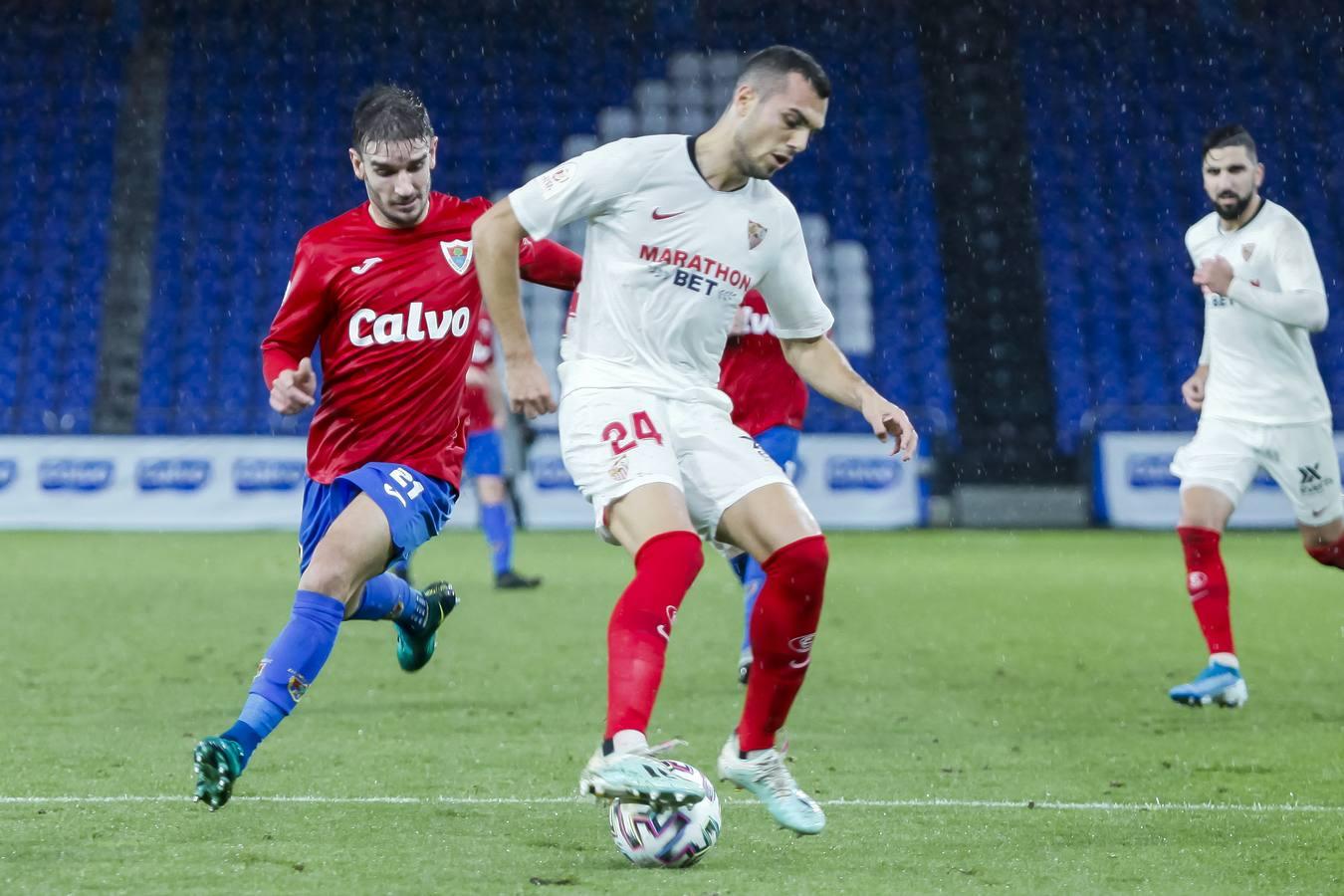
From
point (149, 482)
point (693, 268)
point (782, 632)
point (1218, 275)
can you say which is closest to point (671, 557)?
point (782, 632)

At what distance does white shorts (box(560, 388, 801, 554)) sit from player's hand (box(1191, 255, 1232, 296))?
297 centimetres

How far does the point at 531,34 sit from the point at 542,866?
20.2 m

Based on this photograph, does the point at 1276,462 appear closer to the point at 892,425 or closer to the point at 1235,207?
the point at 1235,207

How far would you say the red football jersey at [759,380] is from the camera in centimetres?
758

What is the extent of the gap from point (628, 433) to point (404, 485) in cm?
93

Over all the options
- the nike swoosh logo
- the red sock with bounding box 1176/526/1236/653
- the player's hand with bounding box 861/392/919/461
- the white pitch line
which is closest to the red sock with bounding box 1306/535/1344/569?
the red sock with bounding box 1176/526/1236/653

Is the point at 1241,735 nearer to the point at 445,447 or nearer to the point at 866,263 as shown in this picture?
the point at 445,447

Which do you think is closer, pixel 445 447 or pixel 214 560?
pixel 445 447

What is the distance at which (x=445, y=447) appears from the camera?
521 cm

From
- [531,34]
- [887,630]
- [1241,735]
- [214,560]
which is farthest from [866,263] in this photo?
[1241,735]

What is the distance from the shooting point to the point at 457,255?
17.1 ft

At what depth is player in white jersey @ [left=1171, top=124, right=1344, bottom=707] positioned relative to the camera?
23.3ft

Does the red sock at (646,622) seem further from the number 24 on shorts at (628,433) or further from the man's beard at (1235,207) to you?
the man's beard at (1235,207)

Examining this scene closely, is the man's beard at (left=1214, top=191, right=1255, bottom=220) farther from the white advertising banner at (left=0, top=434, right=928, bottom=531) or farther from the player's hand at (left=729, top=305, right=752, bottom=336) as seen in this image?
the white advertising banner at (left=0, top=434, right=928, bottom=531)
